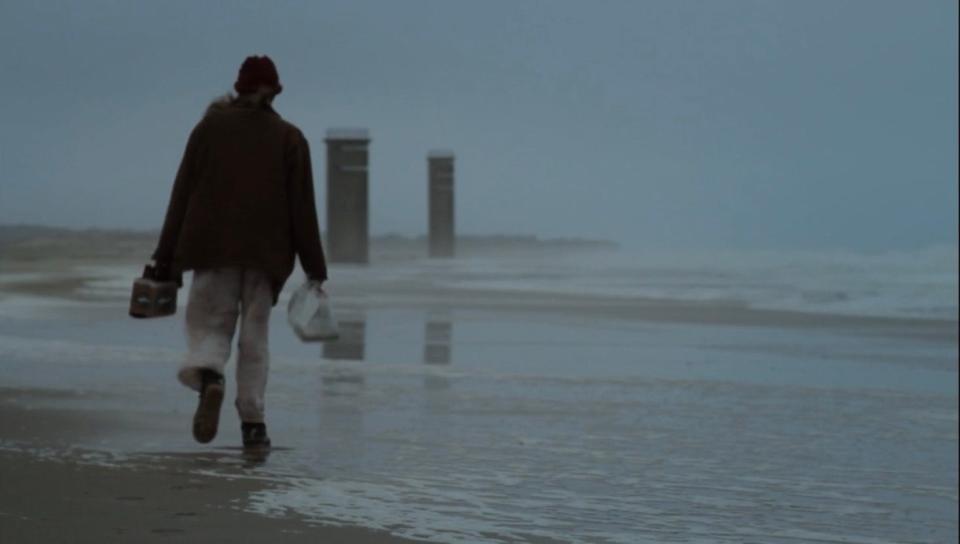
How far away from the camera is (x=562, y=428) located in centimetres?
937

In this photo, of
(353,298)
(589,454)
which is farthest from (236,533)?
(353,298)

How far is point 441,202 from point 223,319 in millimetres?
41960

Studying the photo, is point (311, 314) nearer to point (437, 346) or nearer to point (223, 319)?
point (223, 319)

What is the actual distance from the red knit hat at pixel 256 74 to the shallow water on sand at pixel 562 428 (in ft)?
4.35

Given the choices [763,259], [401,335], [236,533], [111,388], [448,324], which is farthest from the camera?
[763,259]

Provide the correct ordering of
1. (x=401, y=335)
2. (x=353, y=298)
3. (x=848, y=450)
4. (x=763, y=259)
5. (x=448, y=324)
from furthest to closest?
1. (x=763, y=259)
2. (x=353, y=298)
3. (x=448, y=324)
4. (x=401, y=335)
5. (x=848, y=450)

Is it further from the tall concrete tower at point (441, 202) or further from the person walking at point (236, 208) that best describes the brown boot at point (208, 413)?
the tall concrete tower at point (441, 202)

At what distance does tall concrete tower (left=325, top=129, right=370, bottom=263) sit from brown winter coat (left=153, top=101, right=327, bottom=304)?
3204cm

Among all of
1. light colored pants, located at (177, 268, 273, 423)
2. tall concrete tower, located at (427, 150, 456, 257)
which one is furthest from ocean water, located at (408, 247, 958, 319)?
light colored pants, located at (177, 268, 273, 423)

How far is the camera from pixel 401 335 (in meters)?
15.4

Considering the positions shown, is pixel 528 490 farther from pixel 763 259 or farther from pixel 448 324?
pixel 763 259

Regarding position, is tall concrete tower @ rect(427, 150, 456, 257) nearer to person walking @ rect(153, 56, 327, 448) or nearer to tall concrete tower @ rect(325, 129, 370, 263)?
tall concrete tower @ rect(325, 129, 370, 263)

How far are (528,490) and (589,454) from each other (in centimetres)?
142

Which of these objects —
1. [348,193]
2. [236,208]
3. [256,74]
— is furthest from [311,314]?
[348,193]
